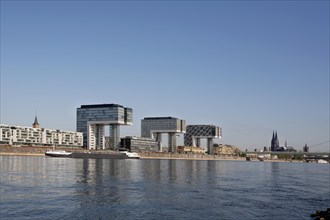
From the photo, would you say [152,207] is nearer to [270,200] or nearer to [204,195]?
[204,195]

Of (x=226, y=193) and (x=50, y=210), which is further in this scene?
(x=226, y=193)

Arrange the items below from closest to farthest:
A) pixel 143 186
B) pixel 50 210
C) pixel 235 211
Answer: pixel 50 210
pixel 235 211
pixel 143 186

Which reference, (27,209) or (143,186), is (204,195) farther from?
(27,209)

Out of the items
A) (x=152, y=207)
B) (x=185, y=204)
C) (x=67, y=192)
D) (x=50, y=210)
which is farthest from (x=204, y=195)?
(x=50, y=210)

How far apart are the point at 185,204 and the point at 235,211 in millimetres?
5729

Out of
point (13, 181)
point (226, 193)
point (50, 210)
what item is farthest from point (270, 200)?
point (13, 181)

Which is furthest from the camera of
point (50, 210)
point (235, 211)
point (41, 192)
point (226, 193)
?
point (226, 193)

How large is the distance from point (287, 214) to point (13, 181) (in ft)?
131

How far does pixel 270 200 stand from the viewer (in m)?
51.9

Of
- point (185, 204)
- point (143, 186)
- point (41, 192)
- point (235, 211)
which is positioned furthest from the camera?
point (143, 186)

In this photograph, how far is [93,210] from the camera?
39.1m

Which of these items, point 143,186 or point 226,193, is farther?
point 143,186

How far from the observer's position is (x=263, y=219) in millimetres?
38438

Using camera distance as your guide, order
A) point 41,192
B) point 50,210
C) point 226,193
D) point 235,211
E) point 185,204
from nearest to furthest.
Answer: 1. point 50,210
2. point 235,211
3. point 185,204
4. point 41,192
5. point 226,193
